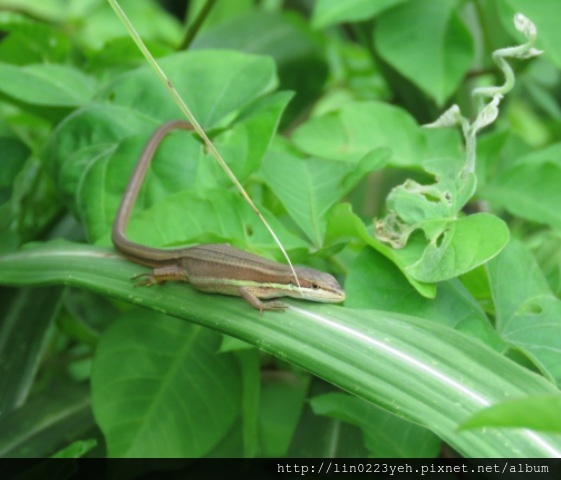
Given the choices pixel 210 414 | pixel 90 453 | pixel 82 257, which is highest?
pixel 82 257

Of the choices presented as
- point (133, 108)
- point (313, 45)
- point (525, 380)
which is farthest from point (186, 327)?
point (313, 45)

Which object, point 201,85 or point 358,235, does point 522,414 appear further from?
point 201,85

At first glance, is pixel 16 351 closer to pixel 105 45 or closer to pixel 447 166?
pixel 105 45

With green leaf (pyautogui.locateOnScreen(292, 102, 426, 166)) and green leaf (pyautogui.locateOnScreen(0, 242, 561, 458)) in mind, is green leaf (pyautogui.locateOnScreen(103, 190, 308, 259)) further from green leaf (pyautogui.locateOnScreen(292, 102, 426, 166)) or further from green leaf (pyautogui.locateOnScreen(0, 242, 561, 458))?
green leaf (pyautogui.locateOnScreen(292, 102, 426, 166))

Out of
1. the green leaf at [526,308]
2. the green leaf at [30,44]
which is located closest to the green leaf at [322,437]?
the green leaf at [526,308]

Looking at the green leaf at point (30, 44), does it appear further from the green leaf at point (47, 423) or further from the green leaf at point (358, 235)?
the green leaf at point (358, 235)

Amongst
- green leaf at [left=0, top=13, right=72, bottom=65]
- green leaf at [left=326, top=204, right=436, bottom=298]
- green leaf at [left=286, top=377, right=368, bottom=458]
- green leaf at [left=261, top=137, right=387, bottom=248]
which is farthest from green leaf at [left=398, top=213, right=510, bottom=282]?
green leaf at [left=0, top=13, right=72, bottom=65]
